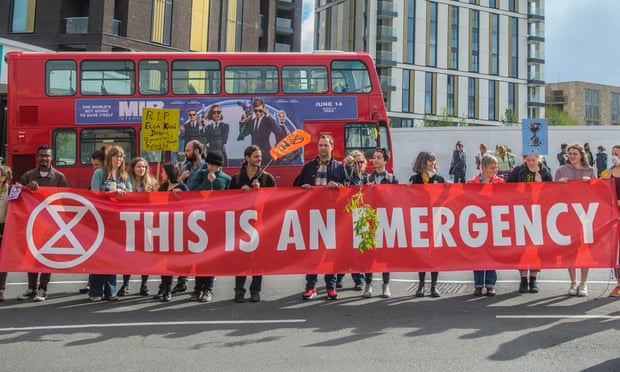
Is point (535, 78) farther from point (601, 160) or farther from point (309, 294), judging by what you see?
point (309, 294)

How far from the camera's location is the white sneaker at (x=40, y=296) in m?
7.89

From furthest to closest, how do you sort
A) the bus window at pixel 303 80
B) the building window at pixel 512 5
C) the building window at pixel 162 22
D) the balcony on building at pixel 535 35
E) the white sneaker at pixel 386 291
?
the balcony on building at pixel 535 35 → the building window at pixel 512 5 → the building window at pixel 162 22 → the bus window at pixel 303 80 → the white sneaker at pixel 386 291

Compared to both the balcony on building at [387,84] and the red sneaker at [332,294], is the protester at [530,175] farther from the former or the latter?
the balcony on building at [387,84]

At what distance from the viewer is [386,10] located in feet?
210

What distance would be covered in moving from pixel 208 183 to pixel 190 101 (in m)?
8.21

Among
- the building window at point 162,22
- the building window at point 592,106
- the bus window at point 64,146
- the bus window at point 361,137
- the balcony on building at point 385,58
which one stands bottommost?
the bus window at point 64,146

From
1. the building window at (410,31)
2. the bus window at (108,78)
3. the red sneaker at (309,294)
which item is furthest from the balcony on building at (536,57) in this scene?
the red sneaker at (309,294)

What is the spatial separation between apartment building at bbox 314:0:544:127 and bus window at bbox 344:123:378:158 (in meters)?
→ 45.7

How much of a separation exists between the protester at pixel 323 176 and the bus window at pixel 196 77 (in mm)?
8561

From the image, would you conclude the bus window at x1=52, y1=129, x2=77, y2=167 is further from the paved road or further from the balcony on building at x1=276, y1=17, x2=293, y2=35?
the balcony on building at x1=276, y1=17, x2=293, y2=35

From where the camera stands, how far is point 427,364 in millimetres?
5238

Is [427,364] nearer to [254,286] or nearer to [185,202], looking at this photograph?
[254,286]

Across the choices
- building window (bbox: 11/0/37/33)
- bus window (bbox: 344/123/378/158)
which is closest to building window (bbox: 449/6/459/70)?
building window (bbox: 11/0/37/33)

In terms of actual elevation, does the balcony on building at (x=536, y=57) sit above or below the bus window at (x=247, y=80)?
above
